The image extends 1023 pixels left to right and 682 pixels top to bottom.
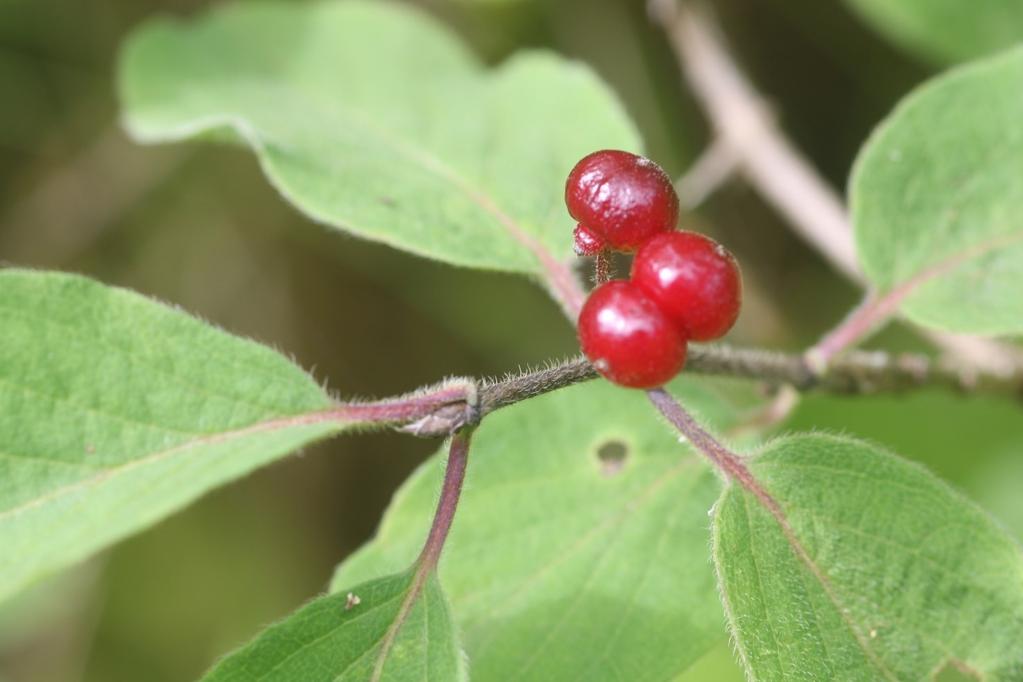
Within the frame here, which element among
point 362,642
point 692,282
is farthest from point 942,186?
point 362,642

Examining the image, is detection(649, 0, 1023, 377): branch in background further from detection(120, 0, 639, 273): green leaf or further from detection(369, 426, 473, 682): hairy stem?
detection(369, 426, 473, 682): hairy stem

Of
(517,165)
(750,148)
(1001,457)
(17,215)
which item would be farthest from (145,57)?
(1001,457)

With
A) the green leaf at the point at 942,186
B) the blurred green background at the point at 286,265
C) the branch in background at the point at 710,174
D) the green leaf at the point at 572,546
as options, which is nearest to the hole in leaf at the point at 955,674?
the green leaf at the point at 572,546

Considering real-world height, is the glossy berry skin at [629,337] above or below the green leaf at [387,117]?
above

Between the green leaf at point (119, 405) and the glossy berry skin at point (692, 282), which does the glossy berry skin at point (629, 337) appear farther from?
the green leaf at point (119, 405)

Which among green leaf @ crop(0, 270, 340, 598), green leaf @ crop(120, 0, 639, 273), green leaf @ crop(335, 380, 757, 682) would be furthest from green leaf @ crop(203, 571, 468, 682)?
green leaf @ crop(120, 0, 639, 273)

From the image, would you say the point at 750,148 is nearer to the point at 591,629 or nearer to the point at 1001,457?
the point at 1001,457
